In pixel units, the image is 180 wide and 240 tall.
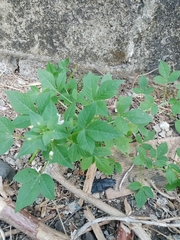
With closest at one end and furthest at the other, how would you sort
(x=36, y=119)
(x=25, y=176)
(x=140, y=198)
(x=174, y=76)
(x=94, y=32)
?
1. (x=36, y=119)
2. (x=25, y=176)
3. (x=140, y=198)
4. (x=174, y=76)
5. (x=94, y=32)

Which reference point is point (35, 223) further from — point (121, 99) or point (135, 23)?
point (135, 23)

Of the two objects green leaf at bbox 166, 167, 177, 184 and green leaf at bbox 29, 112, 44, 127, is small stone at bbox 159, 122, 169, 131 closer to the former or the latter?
green leaf at bbox 166, 167, 177, 184

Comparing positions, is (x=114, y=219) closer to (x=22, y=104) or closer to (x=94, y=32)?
(x=22, y=104)

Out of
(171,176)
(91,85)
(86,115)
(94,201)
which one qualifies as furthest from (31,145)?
(171,176)

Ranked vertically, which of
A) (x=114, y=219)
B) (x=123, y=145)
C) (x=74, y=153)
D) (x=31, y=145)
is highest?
(x=31, y=145)

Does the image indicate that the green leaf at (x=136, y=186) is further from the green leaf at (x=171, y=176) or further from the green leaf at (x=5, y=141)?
the green leaf at (x=5, y=141)

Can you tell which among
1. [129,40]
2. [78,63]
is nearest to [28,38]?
[78,63]

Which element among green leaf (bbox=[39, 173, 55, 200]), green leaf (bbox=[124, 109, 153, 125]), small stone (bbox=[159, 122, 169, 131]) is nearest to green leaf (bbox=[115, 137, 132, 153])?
green leaf (bbox=[124, 109, 153, 125])

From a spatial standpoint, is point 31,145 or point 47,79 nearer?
point 31,145
